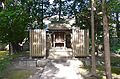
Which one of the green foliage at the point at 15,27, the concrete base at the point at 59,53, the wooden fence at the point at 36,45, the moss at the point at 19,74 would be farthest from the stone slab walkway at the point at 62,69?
the green foliage at the point at 15,27

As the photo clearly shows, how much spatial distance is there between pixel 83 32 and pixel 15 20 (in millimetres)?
7236

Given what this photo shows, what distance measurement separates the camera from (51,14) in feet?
109

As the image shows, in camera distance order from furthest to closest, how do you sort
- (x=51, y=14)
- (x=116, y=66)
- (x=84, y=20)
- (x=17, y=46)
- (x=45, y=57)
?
(x=51, y=14) → (x=17, y=46) → (x=84, y=20) → (x=45, y=57) → (x=116, y=66)

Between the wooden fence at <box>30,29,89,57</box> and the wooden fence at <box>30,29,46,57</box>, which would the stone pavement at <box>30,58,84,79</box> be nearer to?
the wooden fence at <box>30,29,89,57</box>

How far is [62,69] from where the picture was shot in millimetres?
18141

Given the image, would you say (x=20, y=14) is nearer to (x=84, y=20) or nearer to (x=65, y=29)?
(x=65, y=29)

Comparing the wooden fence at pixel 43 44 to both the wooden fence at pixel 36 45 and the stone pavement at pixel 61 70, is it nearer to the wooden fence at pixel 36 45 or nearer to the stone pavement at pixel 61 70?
the wooden fence at pixel 36 45

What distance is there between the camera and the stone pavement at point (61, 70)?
16.0 m

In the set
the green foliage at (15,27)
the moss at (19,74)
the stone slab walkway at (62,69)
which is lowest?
the moss at (19,74)

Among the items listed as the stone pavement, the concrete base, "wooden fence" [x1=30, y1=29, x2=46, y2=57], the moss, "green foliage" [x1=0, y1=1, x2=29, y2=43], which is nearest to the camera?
the stone pavement

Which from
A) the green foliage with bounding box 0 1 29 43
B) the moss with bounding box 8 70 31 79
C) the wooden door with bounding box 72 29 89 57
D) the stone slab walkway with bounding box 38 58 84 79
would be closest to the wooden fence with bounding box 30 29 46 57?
the stone slab walkway with bounding box 38 58 84 79

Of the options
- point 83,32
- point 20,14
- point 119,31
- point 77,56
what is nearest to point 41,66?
point 77,56

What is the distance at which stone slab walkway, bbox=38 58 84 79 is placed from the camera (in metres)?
16.0

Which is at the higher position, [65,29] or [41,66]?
[65,29]
